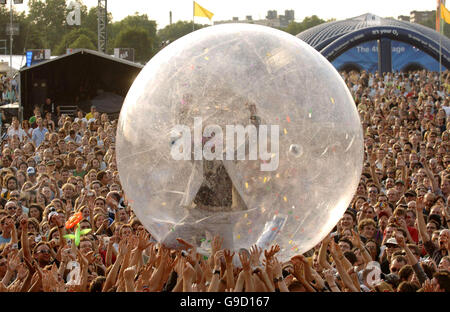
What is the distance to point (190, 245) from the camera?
611cm

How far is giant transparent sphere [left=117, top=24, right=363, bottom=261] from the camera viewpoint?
5.81 metres

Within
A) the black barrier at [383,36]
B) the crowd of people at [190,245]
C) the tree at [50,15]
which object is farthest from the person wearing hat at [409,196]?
the tree at [50,15]

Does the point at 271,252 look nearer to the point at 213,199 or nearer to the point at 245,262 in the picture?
the point at 245,262

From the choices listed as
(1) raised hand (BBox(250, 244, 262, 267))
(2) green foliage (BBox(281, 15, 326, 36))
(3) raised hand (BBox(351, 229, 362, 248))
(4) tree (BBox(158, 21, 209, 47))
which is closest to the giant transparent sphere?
(1) raised hand (BBox(250, 244, 262, 267))

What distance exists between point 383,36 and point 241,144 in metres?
27.8

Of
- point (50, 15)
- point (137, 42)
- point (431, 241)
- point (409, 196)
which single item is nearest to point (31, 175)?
point (409, 196)

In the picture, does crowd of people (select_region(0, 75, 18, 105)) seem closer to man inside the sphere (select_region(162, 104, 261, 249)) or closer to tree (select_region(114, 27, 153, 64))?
man inside the sphere (select_region(162, 104, 261, 249))

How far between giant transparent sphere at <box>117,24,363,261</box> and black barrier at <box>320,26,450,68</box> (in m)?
26.4

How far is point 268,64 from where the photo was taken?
19.7ft

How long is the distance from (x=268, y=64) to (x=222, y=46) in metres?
0.36

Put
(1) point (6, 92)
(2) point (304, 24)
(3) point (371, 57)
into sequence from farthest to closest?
(2) point (304, 24) < (3) point (371, 57) < (1) point (6, 92)

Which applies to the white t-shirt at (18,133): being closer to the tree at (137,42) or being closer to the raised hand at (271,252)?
the raised hand at (271,252)
